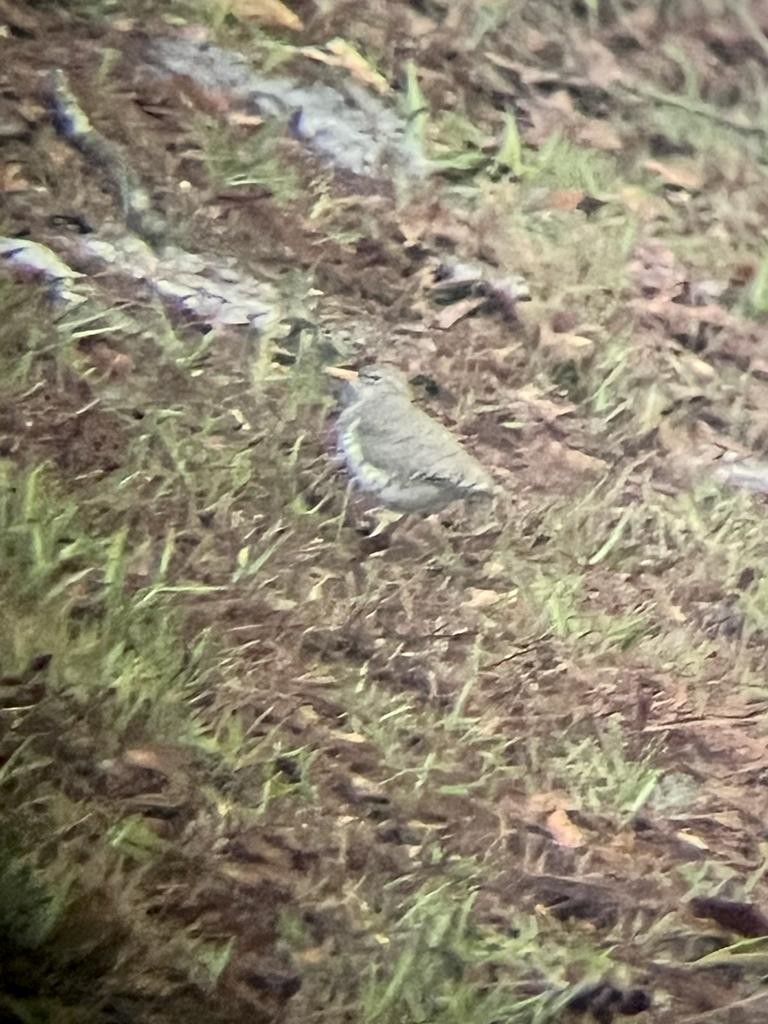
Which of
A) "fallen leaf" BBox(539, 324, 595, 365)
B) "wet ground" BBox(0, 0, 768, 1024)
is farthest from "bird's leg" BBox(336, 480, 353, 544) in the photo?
"fallen leaf" BBox(539, 324, 595, 365)

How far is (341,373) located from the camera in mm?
846

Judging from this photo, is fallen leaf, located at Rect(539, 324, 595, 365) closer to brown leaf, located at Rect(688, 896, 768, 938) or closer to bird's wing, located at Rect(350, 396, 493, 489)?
bird's wing, located at Rect(350, 396, 493, 489)

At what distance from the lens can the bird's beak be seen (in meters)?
0.84

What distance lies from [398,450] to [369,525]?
0.06 metres

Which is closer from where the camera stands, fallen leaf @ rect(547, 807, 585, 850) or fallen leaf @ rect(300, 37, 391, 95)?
fallen leaf @ rect(300, 37, 391, 95)

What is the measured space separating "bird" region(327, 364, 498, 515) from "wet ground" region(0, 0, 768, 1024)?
0.01 metres

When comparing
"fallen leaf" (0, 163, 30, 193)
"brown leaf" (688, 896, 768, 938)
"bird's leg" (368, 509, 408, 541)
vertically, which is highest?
"fallen leaf" (0, 163, 30, 193)

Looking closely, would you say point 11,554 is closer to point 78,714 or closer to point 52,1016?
point 78,714

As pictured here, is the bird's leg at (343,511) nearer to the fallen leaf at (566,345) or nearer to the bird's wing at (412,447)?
the bird's wing at (412,447)

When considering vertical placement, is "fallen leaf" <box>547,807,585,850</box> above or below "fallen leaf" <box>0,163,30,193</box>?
below

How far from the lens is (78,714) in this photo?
33.9 inches

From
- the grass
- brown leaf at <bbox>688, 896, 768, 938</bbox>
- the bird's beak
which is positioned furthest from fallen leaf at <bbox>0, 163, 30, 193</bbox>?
brown leaf at <bbox>688, 896, 768, 938</bbox>

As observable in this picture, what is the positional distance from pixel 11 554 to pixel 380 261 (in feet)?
1.16

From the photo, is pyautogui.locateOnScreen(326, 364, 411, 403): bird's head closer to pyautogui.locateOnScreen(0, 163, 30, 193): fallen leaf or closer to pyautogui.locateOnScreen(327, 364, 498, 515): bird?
pyautogui.locateOnScreen(327, 364, 498, 515): bird
